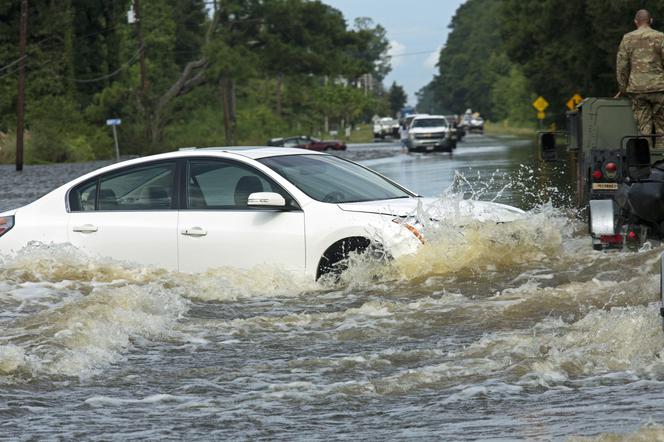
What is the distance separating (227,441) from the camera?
585cm

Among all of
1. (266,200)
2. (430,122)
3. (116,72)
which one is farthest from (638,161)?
(116,72)

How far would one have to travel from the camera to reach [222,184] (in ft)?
36.2

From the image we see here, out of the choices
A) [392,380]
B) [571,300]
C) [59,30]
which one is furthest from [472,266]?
[59,30]

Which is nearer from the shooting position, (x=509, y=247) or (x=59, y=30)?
(x=509, y=247)

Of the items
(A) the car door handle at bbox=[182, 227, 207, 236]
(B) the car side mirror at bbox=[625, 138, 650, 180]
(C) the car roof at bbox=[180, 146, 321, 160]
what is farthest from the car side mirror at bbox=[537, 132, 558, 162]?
(B) the car side mirror at bbox=[625, 138, 650, 180]

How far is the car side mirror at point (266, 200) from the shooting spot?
408 inches

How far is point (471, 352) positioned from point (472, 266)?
3.31 metres

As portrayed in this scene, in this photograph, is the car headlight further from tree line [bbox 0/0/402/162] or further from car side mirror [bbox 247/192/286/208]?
tree line [bbox 0/0/402/162]

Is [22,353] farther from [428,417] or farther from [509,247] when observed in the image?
[509,247]

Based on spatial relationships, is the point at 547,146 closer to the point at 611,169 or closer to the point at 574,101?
the point at 611,169

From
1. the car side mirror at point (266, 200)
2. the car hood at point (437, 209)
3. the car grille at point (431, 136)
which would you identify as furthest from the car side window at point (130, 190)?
the car grille at point (431, 136)

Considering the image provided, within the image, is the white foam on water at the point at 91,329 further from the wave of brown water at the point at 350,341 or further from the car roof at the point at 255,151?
the car roof at the point at 255,151

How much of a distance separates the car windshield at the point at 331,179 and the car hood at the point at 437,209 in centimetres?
24

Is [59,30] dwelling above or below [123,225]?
above
